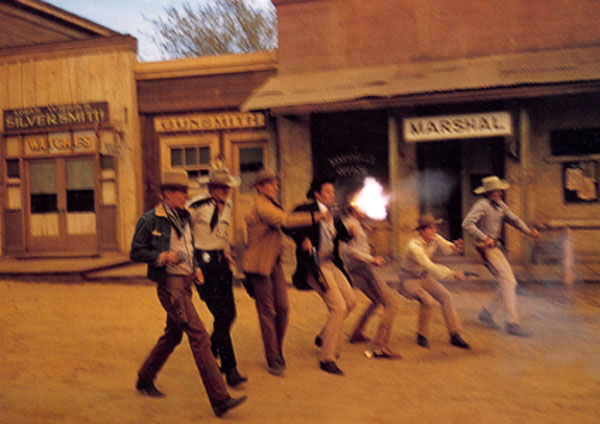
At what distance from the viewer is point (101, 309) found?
8.50m

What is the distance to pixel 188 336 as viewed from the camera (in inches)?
168

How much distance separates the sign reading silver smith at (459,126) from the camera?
10.1 m

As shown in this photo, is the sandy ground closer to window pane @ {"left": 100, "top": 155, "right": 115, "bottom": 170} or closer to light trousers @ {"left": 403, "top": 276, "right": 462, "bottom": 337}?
light trousers @ {"left": 403, "top": 276, "right": 462, "bottom": 337}

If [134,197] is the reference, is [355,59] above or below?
above

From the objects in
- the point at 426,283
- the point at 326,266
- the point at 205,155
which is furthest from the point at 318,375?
the point at 205,155

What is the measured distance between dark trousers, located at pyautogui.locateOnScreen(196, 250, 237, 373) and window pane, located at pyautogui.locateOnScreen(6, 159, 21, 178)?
445 inches

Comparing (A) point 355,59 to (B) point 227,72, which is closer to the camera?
(A) point 355,59

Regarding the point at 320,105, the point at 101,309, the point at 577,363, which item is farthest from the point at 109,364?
the point at 320,105

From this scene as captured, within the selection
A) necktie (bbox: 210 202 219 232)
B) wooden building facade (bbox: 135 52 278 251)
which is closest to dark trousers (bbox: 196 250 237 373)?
necktie (bbox: 210 202 219 232)

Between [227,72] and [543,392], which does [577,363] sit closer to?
[543,392]

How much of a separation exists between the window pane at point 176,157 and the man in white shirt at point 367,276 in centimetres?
841

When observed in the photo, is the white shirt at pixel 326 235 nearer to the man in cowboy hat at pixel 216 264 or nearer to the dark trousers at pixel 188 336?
the man in cowboy hat at pixel 216 264

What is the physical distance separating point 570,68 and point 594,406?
23.7 feet

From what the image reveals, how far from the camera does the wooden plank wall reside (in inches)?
533
